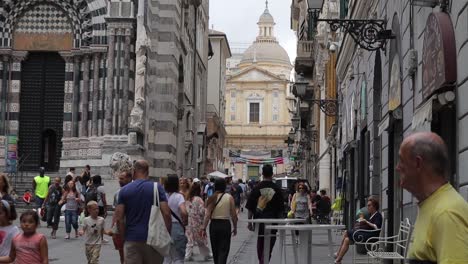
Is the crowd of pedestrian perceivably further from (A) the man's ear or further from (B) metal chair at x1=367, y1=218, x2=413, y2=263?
(B) metal chair at x1=367, y1=218, x2=413, y2=263

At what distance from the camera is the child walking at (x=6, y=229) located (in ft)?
26.7

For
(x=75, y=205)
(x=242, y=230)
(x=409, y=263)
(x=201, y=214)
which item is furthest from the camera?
(x=242, y=230)

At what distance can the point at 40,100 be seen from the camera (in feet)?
118

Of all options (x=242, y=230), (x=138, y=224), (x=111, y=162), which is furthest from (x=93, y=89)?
(x=138, y=224)

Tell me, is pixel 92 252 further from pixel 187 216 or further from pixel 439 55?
pixel 439 55

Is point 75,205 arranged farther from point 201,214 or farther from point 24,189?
point 24,189

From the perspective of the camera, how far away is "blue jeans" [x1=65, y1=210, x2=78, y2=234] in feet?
66.8

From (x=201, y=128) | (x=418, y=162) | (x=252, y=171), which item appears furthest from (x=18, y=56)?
(x=252, y=171)

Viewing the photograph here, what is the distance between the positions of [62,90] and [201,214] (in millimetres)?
20581

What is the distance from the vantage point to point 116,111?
33625 mm

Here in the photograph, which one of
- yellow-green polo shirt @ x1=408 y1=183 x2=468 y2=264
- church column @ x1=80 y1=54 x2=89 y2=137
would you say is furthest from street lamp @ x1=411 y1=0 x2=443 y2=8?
church column @ x1=80 y1=54 x2=89 y2=137

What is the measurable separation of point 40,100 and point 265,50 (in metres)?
107

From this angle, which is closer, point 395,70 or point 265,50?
point 395,70

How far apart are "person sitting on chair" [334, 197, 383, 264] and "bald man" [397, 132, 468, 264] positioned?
934cm
